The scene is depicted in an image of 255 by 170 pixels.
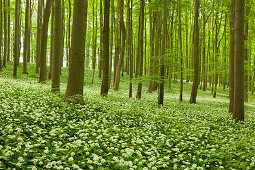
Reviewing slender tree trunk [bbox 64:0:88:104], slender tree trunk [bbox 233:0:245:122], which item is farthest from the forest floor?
slender tree trunk [bbox 233:0:245:122]

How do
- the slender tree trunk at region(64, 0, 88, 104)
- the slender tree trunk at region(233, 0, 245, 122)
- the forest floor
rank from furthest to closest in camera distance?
the slender tree trunk at region(233, 0, 245, 122) → the slender tree trunk at region(64, 0, 88, 104) → the forest floor

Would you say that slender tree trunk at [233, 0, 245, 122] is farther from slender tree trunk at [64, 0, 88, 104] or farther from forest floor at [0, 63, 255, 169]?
slender tree trunk at [64, 0, 88, 104]

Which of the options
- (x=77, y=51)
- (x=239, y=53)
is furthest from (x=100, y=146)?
(x=239, y=53)

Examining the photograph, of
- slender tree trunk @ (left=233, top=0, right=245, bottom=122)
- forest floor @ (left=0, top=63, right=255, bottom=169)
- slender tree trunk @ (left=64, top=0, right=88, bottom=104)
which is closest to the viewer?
forest floor @ (left=0, top=63, right=255, bottom=169)

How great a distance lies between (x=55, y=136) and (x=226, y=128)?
6.25m

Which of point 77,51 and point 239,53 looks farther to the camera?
point 239,53

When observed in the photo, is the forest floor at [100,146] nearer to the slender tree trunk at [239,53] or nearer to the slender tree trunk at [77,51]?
the slender tree trunk at [77,51]

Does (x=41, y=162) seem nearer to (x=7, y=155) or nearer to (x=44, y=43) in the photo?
(x=7, y=155)

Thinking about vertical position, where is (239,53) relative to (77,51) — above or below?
above

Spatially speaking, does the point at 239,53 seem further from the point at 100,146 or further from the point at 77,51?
the point at 100,146

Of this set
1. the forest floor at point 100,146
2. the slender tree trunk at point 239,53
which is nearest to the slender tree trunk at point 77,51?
the forest floor at point 100,146

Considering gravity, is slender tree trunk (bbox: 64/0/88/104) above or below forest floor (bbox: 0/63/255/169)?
above

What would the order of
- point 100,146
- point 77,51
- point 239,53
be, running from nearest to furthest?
1. point 100,146
2. point 77,51
3. point 239,53

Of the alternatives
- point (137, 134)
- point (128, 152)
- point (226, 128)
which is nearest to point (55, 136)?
point (128, 152)
